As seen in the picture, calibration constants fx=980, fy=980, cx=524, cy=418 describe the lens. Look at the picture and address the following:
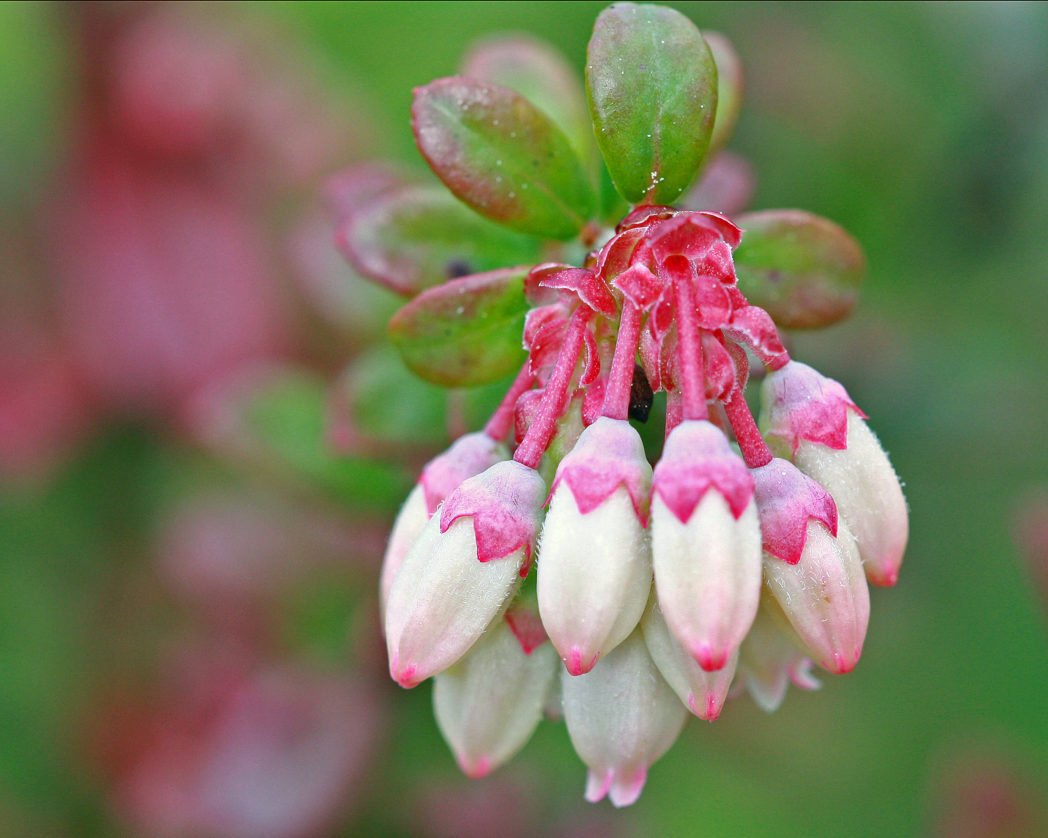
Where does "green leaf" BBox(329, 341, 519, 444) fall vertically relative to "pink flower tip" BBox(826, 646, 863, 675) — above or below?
below

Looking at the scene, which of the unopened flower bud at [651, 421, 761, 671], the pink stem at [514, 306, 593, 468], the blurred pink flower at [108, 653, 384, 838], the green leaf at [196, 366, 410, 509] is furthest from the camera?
the blurred pink flower at [108, 653, 384, 838]

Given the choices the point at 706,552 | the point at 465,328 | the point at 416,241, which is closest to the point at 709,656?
the point at 706,552

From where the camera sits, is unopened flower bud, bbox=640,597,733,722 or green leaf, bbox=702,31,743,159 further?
green leaf, bbox=702,31,743,159

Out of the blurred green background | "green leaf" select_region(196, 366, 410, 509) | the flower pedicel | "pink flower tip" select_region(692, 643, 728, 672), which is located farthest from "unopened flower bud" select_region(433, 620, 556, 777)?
the blurred green background

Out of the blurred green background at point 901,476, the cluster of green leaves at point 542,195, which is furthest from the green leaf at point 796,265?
the blurred green background at point 901,476

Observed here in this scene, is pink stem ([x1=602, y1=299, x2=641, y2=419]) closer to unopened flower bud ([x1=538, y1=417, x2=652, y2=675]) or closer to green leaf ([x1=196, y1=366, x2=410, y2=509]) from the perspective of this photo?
unopened flower bud ([x1=538, y1=417, x2=652, y2=675])

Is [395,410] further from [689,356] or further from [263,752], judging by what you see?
[263,752]

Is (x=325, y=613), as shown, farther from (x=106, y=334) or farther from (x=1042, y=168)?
(x=1042, y=168)

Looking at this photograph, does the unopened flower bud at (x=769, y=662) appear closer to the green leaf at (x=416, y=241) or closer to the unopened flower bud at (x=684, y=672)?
the unopened flower bud at (x=684, y=672)
